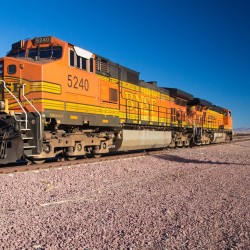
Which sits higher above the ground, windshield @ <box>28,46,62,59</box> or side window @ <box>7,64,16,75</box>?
windshield @ <box>28,46,62,59</box>

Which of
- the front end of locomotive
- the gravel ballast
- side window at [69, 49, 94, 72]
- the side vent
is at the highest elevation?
side window at [69, 49, 94, 72]

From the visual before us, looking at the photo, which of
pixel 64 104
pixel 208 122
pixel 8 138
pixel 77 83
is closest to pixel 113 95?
pixel 77 83

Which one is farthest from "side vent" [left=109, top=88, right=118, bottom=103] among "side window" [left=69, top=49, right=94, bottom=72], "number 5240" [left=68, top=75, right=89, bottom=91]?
"number 5240" [left=68, top=75, right=89, bottom=91]

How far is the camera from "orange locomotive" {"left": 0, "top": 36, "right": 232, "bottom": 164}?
26.8 ft

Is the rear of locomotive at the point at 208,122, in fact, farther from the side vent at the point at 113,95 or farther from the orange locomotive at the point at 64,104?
the side vent at the point at 113,95

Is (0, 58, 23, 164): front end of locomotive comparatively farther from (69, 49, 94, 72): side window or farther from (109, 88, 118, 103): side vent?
(109, 88, 118, 103): side vent

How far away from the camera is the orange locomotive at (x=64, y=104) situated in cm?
817

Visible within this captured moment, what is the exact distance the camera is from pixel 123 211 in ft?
14.0

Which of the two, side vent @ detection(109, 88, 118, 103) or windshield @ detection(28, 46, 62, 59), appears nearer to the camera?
windshield @ detection(28, 46, 62, 59)

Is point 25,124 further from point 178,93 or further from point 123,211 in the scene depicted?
point 178,93

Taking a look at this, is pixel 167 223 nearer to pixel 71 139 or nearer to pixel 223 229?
pixel 223 229

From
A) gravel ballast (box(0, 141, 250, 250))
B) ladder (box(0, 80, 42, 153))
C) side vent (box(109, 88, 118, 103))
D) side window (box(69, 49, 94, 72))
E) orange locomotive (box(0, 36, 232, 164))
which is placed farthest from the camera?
side vent (box(109, 88, 118, 103))

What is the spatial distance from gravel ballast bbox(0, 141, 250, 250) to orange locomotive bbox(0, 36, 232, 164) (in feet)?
4.98

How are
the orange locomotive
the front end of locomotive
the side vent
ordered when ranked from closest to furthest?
the front end of locomotive, the orange locomotive, the side vent
